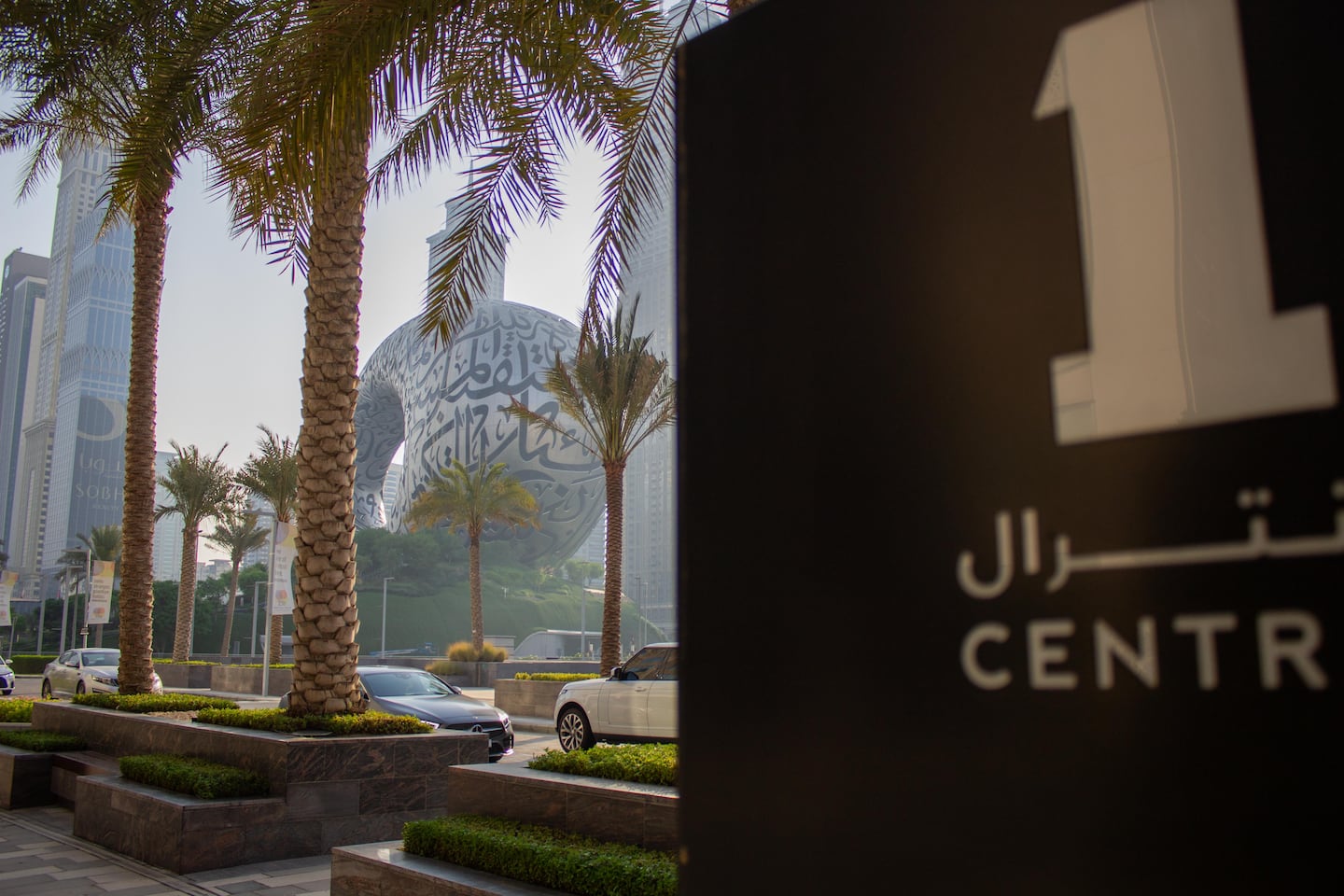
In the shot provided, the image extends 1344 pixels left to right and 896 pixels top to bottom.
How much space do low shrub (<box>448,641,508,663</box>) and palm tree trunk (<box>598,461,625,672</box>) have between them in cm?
1378

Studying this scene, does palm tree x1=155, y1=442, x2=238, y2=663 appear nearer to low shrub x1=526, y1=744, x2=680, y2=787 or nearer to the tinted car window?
the tinted car window

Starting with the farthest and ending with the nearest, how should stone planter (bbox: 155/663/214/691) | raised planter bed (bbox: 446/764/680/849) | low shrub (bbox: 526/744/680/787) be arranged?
stone planter (bbox: 155/663/214/691) → low shrub (bbox: 526/744/680/787) → raised planter bed (bbox: 446/764/680/849)

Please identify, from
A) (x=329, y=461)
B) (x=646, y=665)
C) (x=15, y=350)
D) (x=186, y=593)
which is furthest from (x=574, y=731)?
(x=15, y=350)

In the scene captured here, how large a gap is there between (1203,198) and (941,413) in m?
0.35

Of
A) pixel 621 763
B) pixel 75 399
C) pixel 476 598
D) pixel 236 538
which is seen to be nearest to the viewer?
pixel 621 763

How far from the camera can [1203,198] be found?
108 centimetres

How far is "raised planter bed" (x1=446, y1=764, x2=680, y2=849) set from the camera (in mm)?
5852

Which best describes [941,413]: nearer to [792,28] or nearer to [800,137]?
[800,137]

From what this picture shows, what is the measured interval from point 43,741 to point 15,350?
418ft

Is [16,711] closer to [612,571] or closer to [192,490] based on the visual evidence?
[612,571]

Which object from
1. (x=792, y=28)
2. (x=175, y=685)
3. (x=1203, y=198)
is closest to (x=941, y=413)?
(x=1203, y=198)

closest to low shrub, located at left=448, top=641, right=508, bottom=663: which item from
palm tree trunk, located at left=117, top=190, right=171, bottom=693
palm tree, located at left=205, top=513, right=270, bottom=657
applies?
palm tree, located at left=205, top=513, right=270, bottom=657

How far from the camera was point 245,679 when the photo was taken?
Result: 3328 cm

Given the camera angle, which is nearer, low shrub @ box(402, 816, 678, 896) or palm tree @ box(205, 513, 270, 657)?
low shrub @ box(402, 816, 678, 896)
